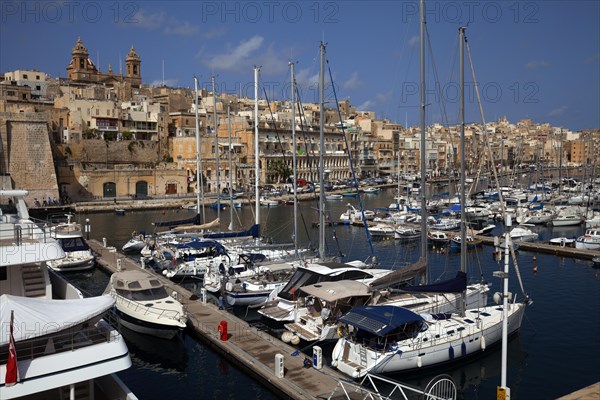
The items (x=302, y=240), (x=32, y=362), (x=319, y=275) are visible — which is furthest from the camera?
(x=302, y=240)

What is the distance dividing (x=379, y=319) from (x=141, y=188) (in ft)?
162

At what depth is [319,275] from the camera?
16734 millimetres

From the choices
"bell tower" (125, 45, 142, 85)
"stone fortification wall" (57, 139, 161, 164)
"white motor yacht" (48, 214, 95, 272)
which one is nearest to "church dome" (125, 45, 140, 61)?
"bell tower" (125, 45, 142, 85)

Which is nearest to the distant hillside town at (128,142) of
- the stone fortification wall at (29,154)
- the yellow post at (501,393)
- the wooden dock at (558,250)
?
the stone fortification wall at (29,154)

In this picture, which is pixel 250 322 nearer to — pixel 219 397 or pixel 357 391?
pixel 219 397

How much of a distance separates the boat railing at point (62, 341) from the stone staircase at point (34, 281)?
4.34 ft

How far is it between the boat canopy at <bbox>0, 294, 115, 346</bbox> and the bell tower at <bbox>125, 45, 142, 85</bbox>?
88.4 metres

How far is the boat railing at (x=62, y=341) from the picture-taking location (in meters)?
7.66

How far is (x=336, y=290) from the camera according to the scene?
48.9 feet

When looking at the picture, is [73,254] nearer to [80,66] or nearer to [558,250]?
Answer: [558,250]

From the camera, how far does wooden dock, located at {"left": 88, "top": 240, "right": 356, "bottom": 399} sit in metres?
11.4

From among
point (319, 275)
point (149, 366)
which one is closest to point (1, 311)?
point (149, 366)

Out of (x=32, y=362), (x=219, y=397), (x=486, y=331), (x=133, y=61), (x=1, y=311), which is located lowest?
(x=219, y=397)

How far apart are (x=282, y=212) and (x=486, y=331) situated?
35.7 meters
